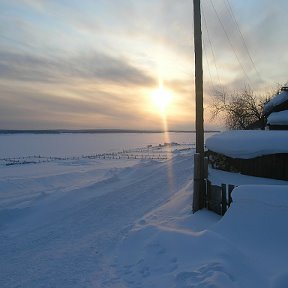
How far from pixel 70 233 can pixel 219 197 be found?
4.44m

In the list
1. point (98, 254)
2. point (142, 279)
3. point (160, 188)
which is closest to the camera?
point (142, 279)

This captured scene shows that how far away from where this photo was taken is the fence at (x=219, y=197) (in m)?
9.79

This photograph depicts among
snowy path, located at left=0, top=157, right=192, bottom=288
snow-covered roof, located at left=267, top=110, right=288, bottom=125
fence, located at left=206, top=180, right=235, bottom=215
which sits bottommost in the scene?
snowy path, located at left=0, top=157, right=192, bottom=288

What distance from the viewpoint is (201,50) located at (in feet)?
35.1

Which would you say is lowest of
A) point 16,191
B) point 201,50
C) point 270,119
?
point 16,191

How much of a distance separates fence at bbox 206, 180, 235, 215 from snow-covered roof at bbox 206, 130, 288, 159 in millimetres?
7608

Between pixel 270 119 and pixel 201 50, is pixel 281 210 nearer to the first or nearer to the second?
pixel 201 50

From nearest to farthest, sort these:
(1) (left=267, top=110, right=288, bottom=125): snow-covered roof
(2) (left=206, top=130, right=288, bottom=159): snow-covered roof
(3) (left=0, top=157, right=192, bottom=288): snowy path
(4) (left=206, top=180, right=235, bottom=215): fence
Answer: (3) (left=0, top=157, right=192, bottom=288): snowy path → (4) (left=206, top=180, right=235, bottom=215): fence → (2) (left=206, top=130, right=288, bottom=159): snow-covered roof → (1) (left=267, top=110, right=288, bottom=125): snow-covered roof

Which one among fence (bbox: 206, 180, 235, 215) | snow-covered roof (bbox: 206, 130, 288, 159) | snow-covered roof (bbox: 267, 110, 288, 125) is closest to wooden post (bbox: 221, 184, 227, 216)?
fence (bbox: 206, 180, 235, 215)

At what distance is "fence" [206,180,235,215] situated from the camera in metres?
9.79

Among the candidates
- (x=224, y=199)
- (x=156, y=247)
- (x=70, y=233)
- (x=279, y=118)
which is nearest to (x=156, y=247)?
(x=156, y=247)

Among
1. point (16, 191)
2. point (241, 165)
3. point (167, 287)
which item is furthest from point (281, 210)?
point (16, 191)

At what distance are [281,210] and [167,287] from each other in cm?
256

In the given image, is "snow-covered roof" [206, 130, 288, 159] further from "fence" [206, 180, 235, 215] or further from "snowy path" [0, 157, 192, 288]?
"fence" [206, 180, 235, 215]
